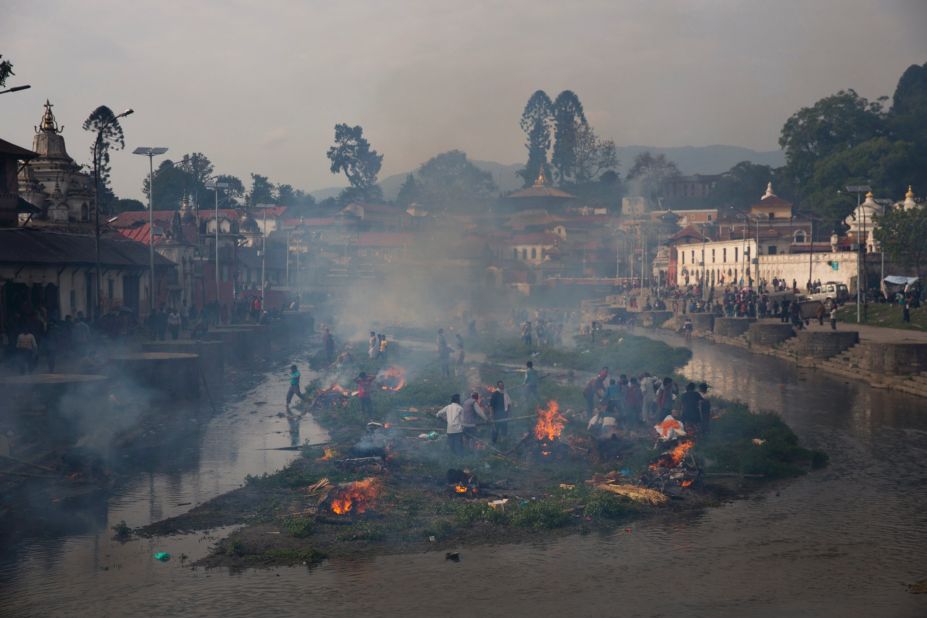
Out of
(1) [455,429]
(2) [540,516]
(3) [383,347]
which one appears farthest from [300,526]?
(3) [383,347]

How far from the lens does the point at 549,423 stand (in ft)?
66.7

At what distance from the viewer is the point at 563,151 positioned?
154375 millimetres

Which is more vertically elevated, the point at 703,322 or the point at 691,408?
the point at 691,408

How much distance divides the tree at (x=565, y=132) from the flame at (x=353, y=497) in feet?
469

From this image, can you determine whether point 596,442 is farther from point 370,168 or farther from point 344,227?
point 370,168

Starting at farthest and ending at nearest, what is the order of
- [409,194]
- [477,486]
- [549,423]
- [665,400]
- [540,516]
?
[409,194], [665,400], [549,423], [477,486], [540,516]

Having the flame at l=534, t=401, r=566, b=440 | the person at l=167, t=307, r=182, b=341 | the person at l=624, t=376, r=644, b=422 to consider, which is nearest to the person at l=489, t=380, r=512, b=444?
the flame at l=534, t=401, r=566, b=440

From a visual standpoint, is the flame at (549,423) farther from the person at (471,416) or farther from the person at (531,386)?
the person at (531,386)

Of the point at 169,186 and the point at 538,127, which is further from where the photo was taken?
the point at 538,127

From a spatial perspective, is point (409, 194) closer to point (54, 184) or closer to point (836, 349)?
point (54, 184)

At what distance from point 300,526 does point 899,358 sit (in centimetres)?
2423

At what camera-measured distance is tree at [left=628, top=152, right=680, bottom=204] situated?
144000 millimetres

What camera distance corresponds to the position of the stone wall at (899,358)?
30906mm

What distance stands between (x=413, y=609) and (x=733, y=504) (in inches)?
274
